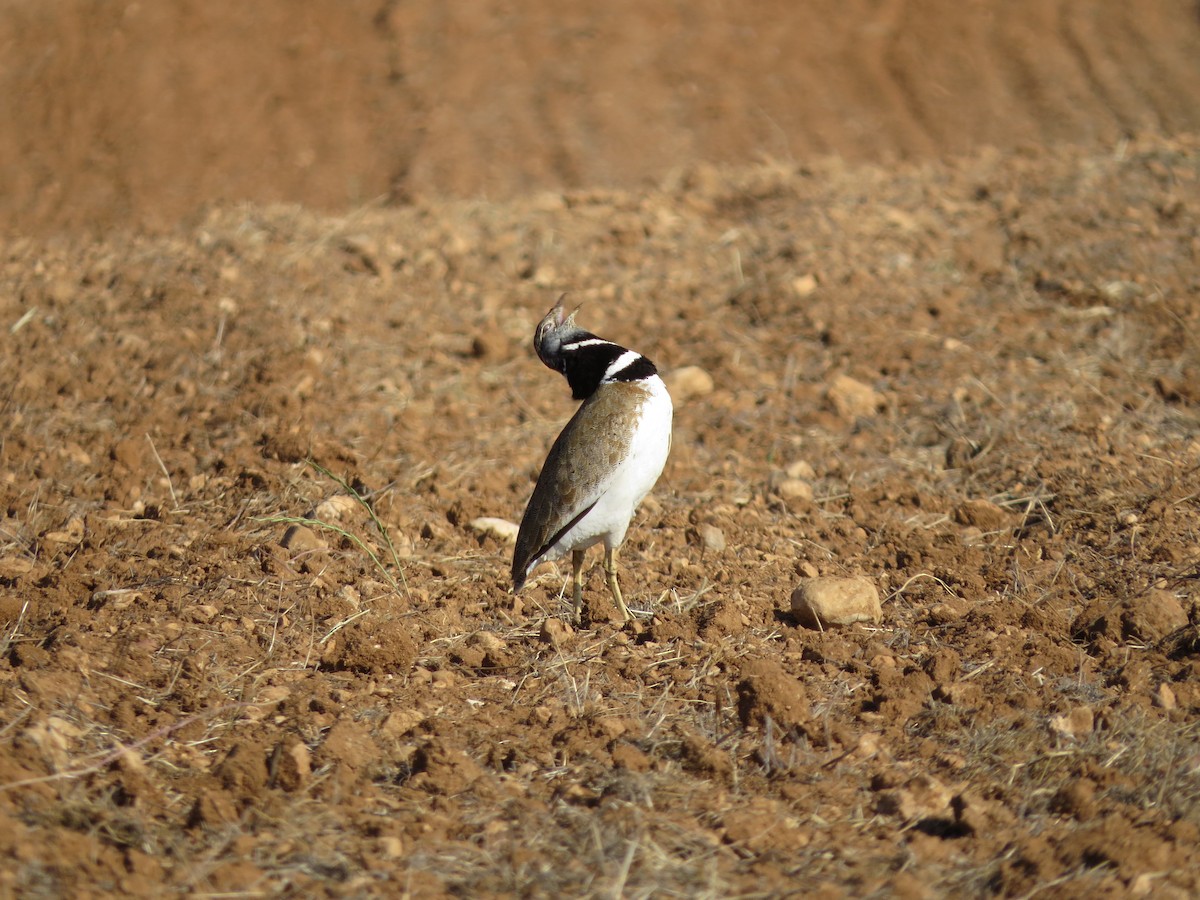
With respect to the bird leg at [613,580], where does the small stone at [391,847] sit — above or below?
above

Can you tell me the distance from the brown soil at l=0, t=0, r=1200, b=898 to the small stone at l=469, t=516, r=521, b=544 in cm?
3

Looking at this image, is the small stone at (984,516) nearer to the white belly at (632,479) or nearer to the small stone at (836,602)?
the small stone at (836,602)

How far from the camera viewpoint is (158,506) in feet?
18.0

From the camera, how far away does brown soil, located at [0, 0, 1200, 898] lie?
344 centimetres

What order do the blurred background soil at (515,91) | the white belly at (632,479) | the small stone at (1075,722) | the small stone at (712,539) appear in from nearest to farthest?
1. the small stone at (1075,722)
2. the white belly at (632,479)
3. the small stone at (712,539)
4. the blurred background soil at (515,91)

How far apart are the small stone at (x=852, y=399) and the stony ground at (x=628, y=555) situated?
0.08 ft

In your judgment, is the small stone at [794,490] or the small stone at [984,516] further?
the small stone at [794,490]

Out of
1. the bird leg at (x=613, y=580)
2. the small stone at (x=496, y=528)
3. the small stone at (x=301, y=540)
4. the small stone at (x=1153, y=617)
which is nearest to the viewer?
the small stone at (x=1153, y=617)

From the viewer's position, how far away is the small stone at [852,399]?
6.50 m

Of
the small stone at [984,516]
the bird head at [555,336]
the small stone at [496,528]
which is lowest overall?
the small stone at [496,528]

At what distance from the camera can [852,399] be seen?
655cm

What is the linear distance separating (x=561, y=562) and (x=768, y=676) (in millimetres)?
1732

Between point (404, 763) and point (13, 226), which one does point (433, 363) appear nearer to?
point (404, 763)

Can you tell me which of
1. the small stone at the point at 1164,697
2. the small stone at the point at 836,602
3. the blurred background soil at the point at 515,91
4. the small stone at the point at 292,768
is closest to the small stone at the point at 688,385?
the small stone at the point at 836,602
